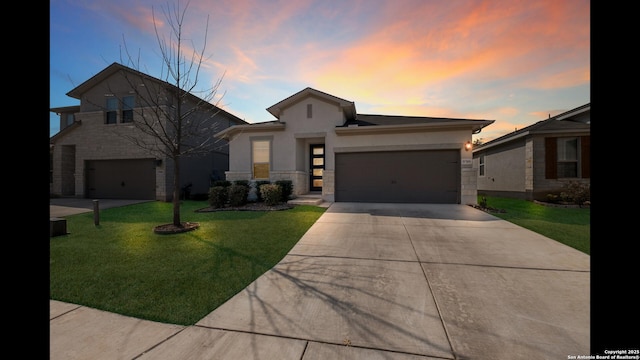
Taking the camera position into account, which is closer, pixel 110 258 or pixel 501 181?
pixel 110 258

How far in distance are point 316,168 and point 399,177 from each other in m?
4.43

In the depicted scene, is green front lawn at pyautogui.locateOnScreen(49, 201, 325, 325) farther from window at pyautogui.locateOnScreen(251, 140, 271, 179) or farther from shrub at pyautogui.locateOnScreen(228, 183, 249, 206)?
window at pyautogui.locateOnScreen(251, 140, 271, 179)

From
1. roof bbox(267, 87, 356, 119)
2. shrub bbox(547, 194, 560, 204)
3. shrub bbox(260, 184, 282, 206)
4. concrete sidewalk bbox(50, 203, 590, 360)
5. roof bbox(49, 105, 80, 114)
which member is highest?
roof bbox(49, 105, 80, 114)

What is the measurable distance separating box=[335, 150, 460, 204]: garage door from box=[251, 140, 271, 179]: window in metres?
3.68

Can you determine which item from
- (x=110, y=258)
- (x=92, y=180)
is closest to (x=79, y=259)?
(x=110, y=258)

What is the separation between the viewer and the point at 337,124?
39.3 feet

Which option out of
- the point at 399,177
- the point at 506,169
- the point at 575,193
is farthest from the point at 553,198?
the point at 399,177

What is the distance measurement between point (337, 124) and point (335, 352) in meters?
10.7

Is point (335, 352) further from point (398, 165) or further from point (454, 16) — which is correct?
point (398, 165)

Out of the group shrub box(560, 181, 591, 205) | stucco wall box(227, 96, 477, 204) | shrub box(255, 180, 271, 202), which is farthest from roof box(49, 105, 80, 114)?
shrub box(560, 181, 591, 205)

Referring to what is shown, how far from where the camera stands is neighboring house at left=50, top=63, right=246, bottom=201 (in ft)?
44.7

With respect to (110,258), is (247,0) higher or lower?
higher

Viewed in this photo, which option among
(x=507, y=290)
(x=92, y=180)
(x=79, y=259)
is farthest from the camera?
(x=92, y=180)

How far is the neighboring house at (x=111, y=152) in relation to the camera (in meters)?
13.6
